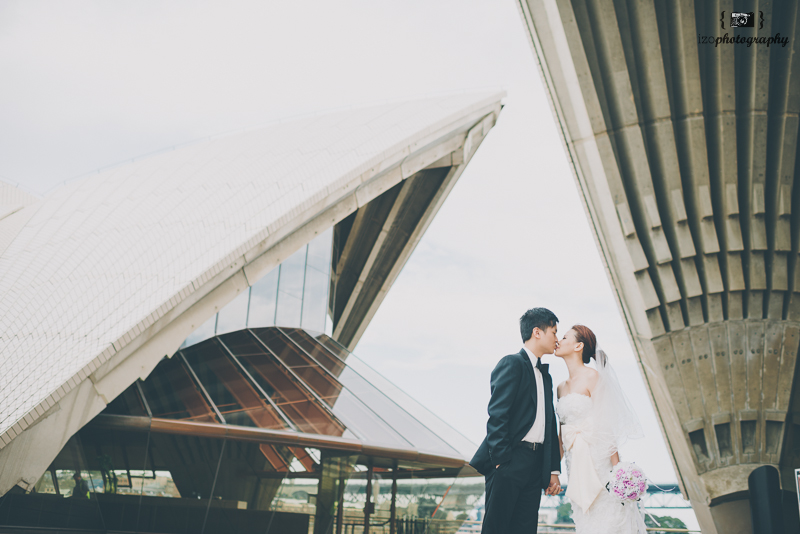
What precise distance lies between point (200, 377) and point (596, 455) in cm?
610

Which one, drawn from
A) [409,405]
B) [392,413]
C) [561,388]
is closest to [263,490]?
[392,413]

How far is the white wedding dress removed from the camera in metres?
3.13

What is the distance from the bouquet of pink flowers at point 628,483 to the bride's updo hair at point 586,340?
71cm

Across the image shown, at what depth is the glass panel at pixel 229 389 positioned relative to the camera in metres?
6.61

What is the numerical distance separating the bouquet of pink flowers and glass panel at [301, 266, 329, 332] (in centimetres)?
949

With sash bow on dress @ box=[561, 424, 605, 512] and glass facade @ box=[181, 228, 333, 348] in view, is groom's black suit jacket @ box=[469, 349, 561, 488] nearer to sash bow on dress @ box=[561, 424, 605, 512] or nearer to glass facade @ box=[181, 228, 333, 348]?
sash bow on dress @ box=[561, 424, 605, 512]

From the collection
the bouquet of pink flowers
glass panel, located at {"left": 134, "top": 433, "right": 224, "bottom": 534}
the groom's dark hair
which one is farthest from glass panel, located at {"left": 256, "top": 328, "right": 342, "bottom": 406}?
the bouquet of pink flowers

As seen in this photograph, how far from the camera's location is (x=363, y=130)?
10.1 m

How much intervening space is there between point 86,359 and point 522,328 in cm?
430

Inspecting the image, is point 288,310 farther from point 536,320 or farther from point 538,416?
point 538,416

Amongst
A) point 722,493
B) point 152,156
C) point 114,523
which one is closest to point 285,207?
point 114,523

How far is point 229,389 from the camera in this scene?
7379 millimetres

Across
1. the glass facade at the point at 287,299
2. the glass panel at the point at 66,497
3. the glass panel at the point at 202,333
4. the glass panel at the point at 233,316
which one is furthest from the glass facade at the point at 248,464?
the glass facade at the point at 287,299

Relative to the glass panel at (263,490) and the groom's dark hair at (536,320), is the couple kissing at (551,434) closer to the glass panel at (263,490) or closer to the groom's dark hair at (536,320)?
the groom's dark hair at (536,320)
